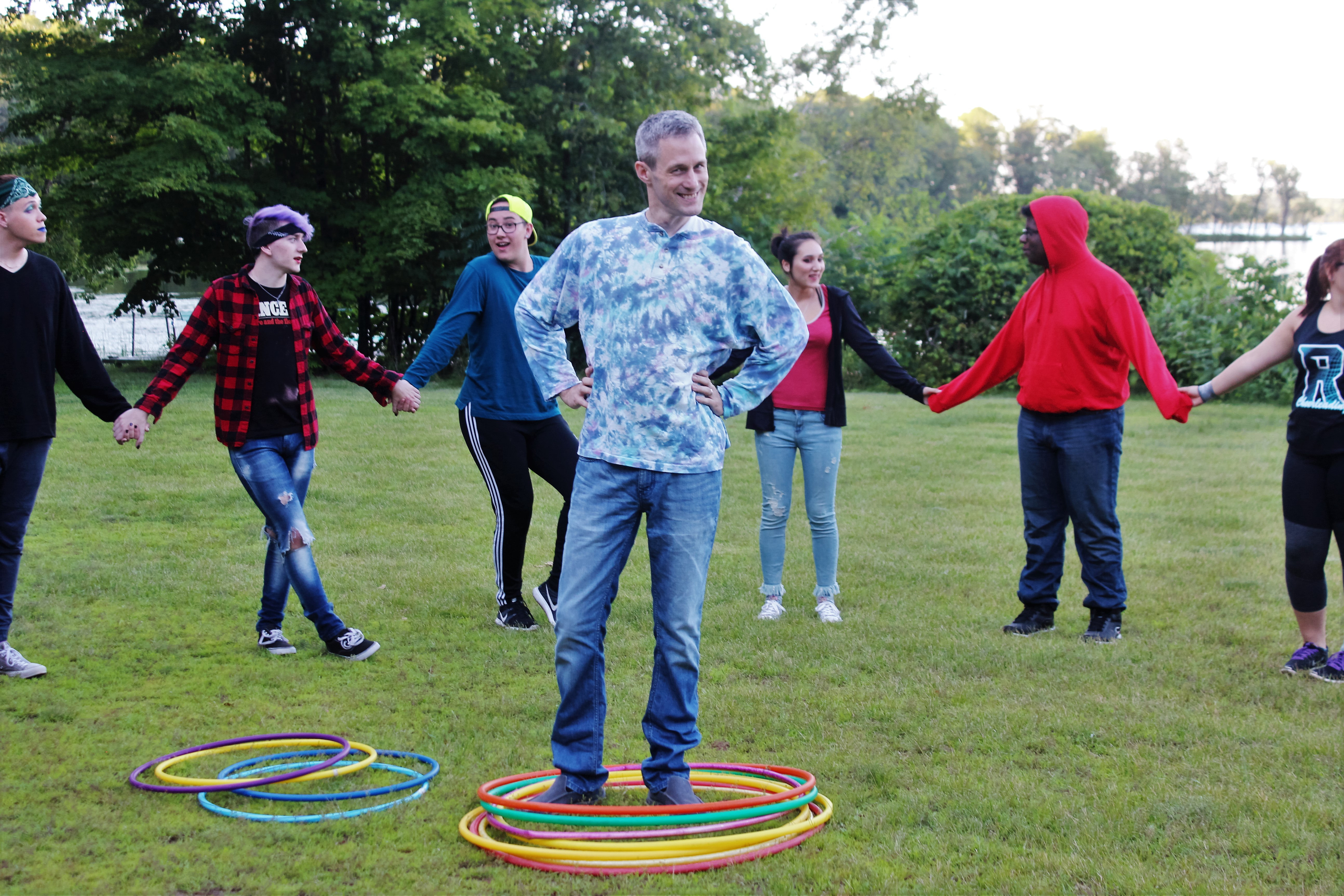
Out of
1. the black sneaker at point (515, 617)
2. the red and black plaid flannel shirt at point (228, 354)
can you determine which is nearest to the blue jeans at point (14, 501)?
the red and black plaid flannel shirt at point (228, 354)

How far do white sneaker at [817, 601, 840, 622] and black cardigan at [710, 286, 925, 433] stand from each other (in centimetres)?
101

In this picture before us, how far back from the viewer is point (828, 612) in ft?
21.8

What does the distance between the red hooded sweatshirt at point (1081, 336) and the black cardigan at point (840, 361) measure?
634 millimetres

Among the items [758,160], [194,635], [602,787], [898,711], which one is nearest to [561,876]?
[602,787]

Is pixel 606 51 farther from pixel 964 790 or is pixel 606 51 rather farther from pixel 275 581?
pixel 964 790

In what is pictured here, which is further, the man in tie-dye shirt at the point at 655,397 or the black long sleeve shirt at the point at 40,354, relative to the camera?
the black long sleeve shirt at the point at 40,354

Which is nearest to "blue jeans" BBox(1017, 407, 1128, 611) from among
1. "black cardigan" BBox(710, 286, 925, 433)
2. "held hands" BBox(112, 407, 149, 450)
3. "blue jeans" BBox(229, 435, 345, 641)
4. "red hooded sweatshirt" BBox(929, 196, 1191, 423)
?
"red hooded sweatshirt" BBox(929, 196, 1191, 423)

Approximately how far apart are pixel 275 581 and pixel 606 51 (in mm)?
20811

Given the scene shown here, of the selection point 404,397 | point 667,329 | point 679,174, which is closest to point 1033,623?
point 404,397

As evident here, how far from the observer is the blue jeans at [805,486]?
261 inches

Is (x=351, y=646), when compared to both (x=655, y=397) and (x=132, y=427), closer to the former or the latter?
(x=132, y=427)

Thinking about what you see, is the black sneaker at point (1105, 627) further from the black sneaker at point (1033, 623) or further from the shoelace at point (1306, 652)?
the shoelace at point (1306, 652)

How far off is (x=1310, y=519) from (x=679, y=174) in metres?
3.82

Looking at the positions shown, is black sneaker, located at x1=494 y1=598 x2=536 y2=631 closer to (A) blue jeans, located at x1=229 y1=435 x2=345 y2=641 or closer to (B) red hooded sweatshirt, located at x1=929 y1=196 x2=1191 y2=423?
(A) blue jeans, located at x1=229 y1=435 x2=345 y2=641
